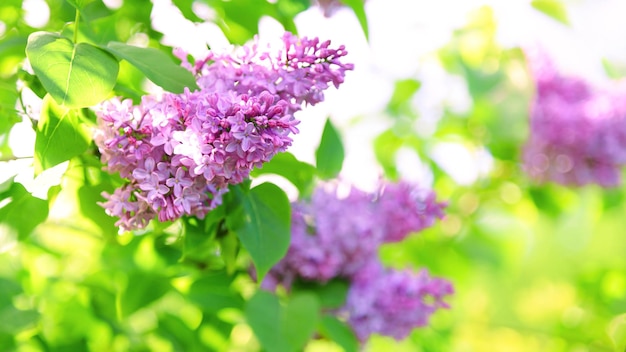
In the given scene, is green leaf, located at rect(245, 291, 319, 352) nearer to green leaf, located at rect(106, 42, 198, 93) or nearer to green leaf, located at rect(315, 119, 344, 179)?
green leaf, located at rect(315, 119, 344, 179)

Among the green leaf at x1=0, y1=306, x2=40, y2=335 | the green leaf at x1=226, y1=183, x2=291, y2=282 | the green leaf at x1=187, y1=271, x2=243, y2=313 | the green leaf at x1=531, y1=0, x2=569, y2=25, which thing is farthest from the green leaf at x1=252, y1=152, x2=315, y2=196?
the green leaf at x1=531, y1=0, x2=569, y2=25

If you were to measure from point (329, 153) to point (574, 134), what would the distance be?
2.46 ft

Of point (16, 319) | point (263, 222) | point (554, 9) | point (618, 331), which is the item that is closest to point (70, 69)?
point (263, 222)

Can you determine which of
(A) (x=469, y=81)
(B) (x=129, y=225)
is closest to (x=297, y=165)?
(B) (x=129, y=225)

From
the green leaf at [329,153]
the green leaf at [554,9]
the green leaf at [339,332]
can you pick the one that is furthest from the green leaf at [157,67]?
the green leaf at [554,9]

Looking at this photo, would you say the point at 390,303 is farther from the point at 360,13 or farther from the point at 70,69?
the point at 70,69

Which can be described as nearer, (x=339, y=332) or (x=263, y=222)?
(x=263, y=222)

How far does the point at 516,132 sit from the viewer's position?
125 cm

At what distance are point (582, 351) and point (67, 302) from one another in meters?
1.01

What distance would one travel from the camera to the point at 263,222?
57 centimetres

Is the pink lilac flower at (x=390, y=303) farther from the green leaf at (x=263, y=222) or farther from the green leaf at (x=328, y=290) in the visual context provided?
the green leaf at (x=263, y=222)

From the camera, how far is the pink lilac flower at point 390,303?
0.87 meters

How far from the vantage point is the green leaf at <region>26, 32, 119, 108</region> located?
440 millimetres

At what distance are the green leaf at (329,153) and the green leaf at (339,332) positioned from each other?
0.17 metres
